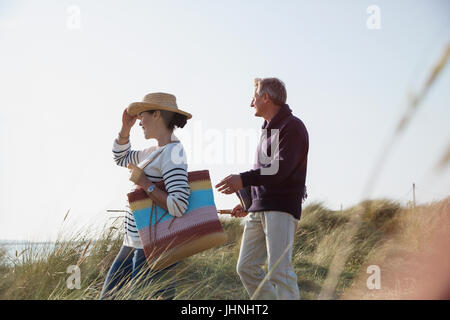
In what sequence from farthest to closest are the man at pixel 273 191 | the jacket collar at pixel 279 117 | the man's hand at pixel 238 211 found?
the man's hand at pixel 238 211 < the jacket collar at pixel 279 117 < the man at pixel 273 191

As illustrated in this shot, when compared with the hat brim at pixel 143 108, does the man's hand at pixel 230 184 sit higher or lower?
lower

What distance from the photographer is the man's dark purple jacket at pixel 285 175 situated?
3.19 meters

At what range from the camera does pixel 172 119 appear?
332cm

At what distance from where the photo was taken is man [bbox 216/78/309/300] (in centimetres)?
311

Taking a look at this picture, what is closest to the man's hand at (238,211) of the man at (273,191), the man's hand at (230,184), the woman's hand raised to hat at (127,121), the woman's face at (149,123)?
the man at (273,191)

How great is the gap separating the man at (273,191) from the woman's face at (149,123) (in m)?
0.64

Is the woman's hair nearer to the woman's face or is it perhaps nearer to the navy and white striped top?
the woman's face

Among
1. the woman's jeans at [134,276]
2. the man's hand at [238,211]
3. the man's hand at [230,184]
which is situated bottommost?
the woman's jeans at [134,276]

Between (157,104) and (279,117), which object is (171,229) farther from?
(279,117)

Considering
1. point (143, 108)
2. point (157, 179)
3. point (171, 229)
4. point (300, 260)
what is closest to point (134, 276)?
point (171, 229)

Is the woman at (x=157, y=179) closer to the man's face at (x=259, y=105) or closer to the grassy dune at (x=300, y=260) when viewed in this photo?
the grassy dune at (x=300, y=260)

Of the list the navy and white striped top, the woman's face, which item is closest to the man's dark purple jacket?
the navy and white striped top

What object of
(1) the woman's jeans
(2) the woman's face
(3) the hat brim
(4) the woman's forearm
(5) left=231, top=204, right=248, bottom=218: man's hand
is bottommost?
(1) the woman's jeans

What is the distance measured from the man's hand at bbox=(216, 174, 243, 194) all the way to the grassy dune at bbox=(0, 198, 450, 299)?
775mm
